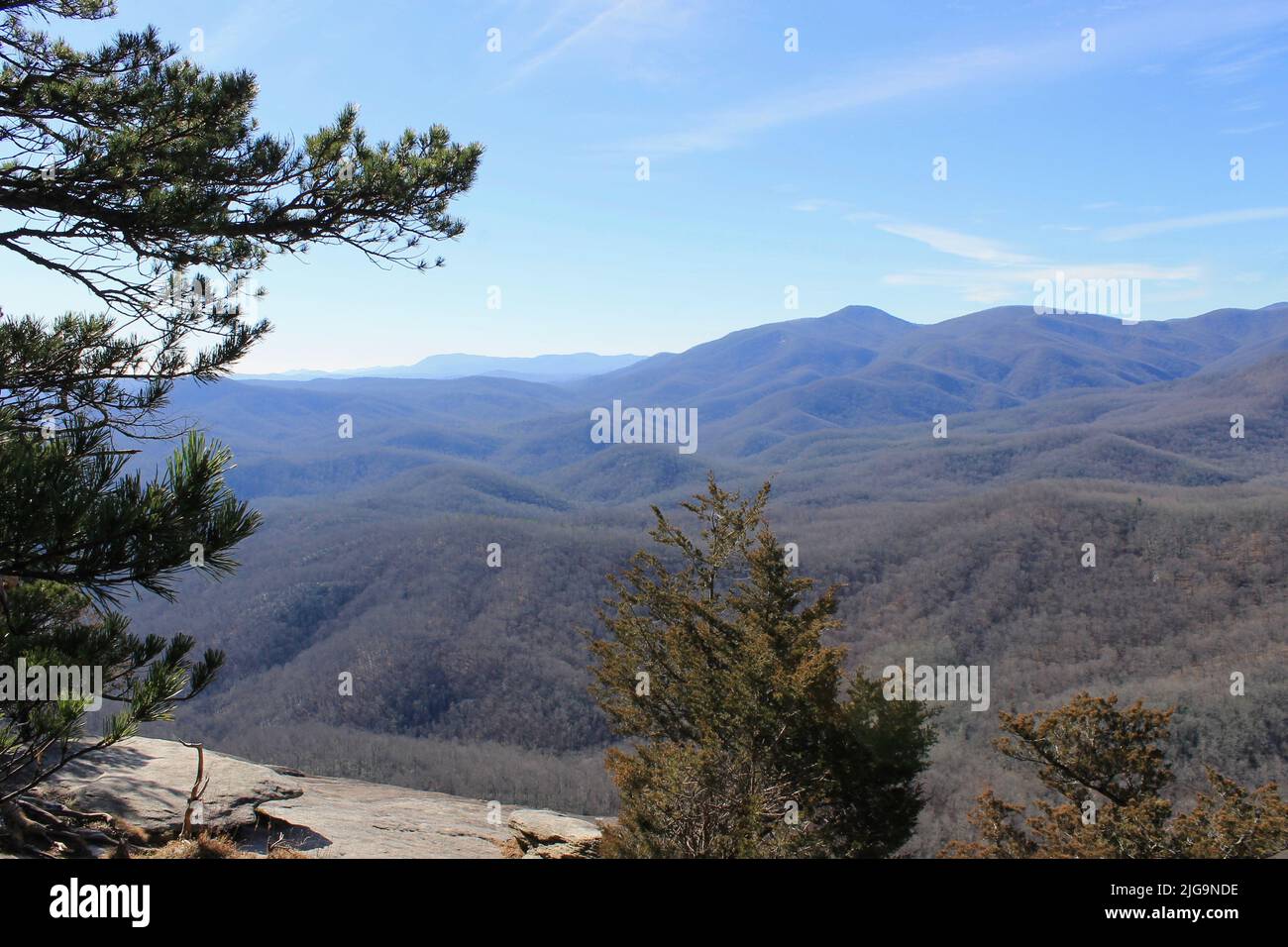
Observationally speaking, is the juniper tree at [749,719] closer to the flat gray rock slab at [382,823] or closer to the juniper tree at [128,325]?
the flat gray rock slab at [382,823]

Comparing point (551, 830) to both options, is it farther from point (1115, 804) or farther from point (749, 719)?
point (1115, 804)

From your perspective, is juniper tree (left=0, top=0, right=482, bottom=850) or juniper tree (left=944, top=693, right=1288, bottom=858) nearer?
juniper tree (left=0, top=0, right=482, bottom=850)

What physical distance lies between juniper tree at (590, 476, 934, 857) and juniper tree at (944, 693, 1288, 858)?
2.42 m

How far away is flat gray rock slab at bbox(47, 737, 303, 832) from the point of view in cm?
812

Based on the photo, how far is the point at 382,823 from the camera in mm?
11453

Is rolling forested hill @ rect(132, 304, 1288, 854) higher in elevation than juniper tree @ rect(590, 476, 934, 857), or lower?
lower

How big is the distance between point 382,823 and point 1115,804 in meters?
14.2

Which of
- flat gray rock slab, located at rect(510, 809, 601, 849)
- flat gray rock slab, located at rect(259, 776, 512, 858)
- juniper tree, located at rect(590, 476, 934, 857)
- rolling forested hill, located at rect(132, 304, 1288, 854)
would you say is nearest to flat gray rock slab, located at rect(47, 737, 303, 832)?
flat gray rock slab, located at rect(259, 776, 512, 858)

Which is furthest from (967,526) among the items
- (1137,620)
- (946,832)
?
(946,832)

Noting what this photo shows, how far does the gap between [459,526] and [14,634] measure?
157202mm

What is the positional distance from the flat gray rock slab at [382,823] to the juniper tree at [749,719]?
7.95 feet

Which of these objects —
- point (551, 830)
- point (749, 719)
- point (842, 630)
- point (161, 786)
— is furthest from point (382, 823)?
point (842, 630)

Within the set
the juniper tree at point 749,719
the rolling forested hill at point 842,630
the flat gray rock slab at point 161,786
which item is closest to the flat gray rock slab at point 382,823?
the flat gray rock slab at point 161,786

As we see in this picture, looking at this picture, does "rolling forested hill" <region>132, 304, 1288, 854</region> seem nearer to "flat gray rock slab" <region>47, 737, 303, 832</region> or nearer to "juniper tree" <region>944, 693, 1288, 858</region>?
"juniper tree" <region>944, 693, 1288, 858</region>
